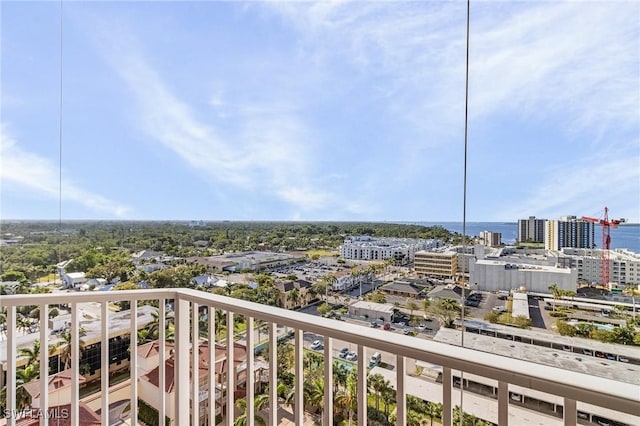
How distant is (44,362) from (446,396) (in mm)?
1673

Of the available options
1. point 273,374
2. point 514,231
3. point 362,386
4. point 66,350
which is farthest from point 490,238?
point 66,350

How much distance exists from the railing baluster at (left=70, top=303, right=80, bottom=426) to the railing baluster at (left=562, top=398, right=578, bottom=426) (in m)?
1.81

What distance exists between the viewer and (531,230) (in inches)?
47.1

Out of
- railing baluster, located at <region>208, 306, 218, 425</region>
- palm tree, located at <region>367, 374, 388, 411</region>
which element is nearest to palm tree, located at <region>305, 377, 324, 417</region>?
palm tree, located at <region>367, 374, 388, 411</region>

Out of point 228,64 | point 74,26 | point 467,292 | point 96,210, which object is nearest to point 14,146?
point 96,210

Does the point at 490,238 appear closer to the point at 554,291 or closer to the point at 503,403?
the point at 554,291

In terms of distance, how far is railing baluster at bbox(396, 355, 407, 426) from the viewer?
A: 909 millimetres

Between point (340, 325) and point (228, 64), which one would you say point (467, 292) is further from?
point (228, 64)

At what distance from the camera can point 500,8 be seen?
1320 mm

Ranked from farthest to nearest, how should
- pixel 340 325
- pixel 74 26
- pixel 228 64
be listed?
pixel 74 26
pixel 228 64
pixel 340 325

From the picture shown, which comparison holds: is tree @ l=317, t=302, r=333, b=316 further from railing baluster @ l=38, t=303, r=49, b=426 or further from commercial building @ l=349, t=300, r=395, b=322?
railing baluster @ l=38, t=303, r=49, b=426

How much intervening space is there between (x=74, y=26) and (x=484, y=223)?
2.78 meters

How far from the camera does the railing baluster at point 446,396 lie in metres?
0.83

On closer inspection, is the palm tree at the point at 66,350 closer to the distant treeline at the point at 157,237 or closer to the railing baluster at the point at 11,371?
the railing baluster at the point at 11,371
